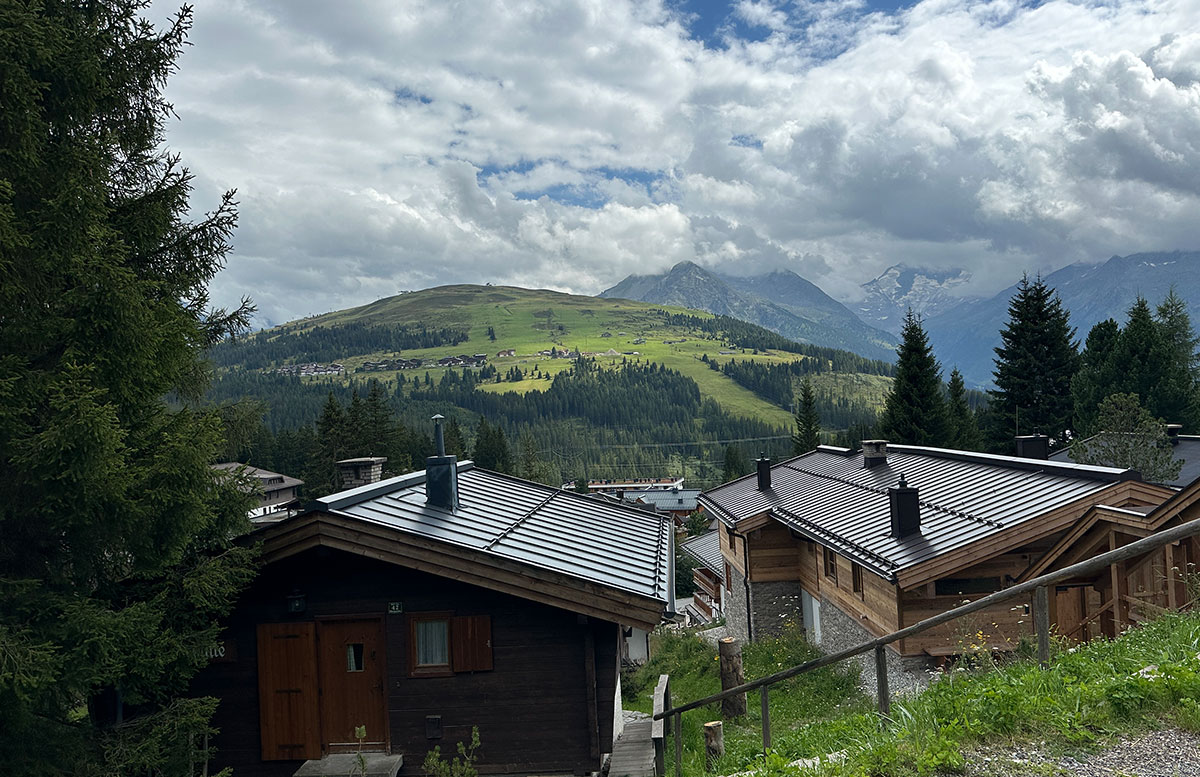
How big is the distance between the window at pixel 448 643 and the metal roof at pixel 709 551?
81.7 feet

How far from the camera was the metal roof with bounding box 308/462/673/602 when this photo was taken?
11789mm

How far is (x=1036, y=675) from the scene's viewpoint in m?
6.48

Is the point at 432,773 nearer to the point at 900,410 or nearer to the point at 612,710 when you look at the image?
the point at 612,710

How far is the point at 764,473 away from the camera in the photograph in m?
33.8

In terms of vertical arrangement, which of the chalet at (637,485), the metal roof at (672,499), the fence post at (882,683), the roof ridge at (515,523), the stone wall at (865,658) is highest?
Result: the roof ridge at (515,523)

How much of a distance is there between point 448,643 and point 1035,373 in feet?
175

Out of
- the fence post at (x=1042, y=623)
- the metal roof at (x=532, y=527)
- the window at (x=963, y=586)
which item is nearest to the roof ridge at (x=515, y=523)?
the metal roof at (x=532, y=527)

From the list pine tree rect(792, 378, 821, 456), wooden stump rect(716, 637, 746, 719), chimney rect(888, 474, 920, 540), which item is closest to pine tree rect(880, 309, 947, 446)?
pine tree rect(792, 378, 821, 456)

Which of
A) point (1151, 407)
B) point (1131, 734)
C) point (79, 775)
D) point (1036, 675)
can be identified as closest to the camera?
point (1131, 734)

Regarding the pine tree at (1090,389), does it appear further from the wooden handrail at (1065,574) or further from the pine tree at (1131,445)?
the wooden handrail at (1065,574)

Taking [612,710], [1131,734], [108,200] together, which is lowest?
[612,710]

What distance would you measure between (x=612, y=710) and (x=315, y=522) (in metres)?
4.97

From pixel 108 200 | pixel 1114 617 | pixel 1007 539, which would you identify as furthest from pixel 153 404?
pixel 1007 539

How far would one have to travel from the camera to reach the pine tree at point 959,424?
51812 mm
